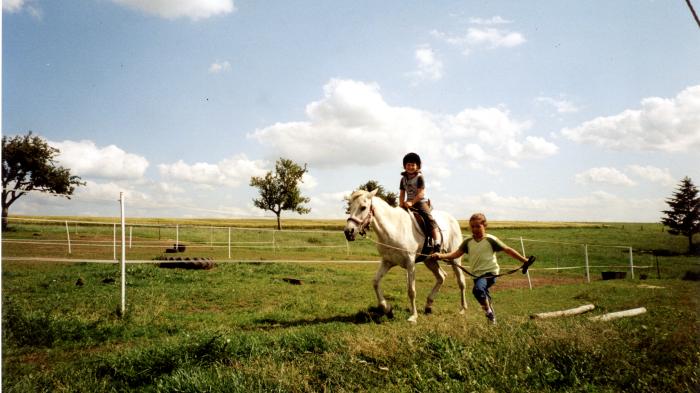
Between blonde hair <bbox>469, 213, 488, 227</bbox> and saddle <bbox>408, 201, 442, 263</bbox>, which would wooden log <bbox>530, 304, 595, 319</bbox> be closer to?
blonde hair <bbox>469, 213, 488, 227</bbox>

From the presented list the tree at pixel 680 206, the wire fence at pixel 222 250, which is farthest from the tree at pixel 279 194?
the tree at pixel 680 206

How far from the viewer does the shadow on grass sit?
6.58 meters

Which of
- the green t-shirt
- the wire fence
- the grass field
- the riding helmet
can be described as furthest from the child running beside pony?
the wire fence

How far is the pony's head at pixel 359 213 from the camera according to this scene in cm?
666

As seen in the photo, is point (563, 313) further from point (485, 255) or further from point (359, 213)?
point (359, 213)

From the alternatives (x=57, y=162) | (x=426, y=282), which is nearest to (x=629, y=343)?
(x=426, y=282)

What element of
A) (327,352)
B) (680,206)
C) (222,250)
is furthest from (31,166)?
(680,206)

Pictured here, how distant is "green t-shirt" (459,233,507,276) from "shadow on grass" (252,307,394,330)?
2029 millimetres

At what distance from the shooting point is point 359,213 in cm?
688

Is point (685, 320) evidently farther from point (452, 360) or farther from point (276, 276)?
point (276, 276)

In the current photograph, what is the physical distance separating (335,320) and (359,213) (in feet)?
6.75

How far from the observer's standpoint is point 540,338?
161 inches

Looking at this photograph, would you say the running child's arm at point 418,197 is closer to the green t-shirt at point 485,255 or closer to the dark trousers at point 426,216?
the dark trousers at point 426,216

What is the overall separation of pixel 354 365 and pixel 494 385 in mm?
1376
